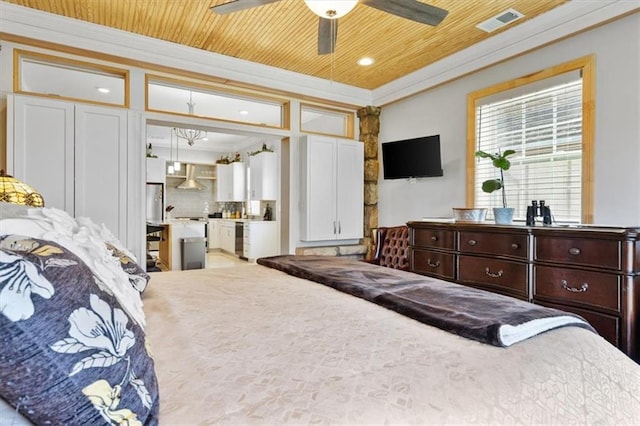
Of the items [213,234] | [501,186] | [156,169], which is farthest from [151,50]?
[213,234]

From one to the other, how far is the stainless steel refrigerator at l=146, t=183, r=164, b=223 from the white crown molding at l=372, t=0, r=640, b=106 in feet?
20.4

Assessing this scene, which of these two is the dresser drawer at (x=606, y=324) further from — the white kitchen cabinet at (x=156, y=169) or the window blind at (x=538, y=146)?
the white kitchen cabinet at (x=156, y=169)

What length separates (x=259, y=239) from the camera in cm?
729

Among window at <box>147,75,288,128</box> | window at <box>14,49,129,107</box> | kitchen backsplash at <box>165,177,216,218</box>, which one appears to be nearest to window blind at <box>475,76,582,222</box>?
window at <box>147,75,288,128</box>

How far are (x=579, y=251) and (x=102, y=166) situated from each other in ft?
12.5

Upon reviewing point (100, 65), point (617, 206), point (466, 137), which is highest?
point (100, 65)

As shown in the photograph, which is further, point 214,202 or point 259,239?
point 214,202

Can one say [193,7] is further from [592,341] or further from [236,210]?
[236,210]

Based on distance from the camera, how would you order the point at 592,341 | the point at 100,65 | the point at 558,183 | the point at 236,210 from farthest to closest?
the point at 236,210 → the point at 100,65 → the point at 558,183 → the point at 592,341

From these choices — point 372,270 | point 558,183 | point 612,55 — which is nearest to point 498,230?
point 558,183

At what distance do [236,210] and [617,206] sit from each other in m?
8.20

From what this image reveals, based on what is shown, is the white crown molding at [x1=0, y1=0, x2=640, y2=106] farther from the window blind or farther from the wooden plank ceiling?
the window blind

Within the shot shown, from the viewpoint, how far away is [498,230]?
270 centimetres

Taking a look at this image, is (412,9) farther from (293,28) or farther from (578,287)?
(578,287)
